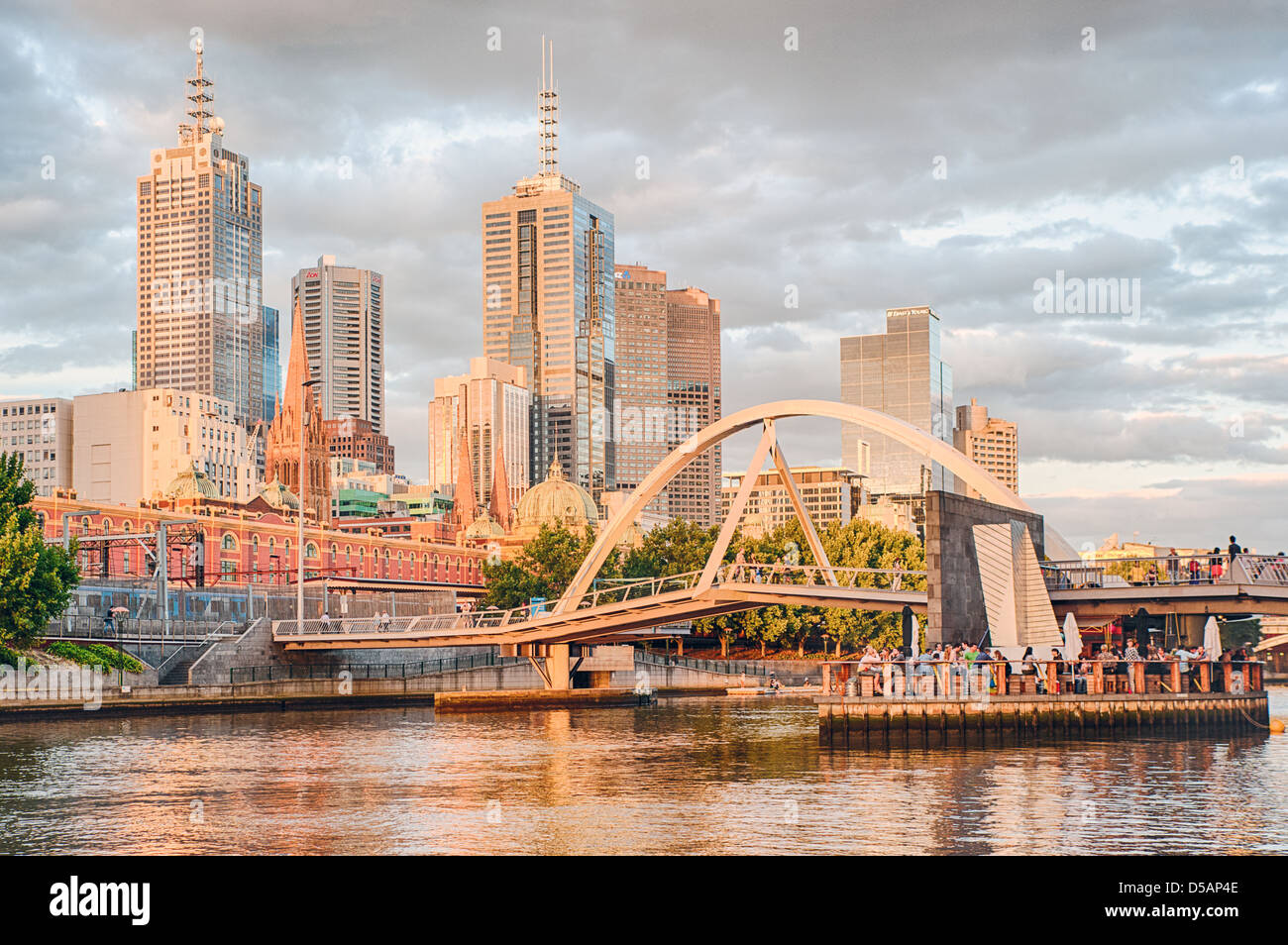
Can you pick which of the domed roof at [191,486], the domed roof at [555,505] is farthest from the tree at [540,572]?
the domed roof at [555,505]

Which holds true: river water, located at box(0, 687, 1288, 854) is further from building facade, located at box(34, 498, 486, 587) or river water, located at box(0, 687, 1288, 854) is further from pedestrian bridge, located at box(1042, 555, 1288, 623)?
building facade, located at box(34, 498, 486, 587)

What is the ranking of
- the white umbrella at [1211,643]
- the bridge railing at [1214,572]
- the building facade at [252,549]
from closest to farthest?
the bridge railing at [1214,572] < the white umbrella at [1211,643] < the building facade at [252,549]

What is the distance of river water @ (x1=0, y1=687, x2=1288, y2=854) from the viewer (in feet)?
94.6

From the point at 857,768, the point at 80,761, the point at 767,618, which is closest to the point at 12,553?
the point at 80,761

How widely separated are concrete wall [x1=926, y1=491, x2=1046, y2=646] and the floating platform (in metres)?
3.38

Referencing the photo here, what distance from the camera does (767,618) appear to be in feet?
Result: 392

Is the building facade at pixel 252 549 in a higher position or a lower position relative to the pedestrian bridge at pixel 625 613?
higher

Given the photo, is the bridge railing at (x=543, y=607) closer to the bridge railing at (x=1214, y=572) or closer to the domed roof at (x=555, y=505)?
the bridge railing at (x=1214, y=572)

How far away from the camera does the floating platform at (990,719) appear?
5128 centimetres

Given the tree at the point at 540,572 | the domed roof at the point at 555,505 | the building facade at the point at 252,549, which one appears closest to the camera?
the tree at the point at 540,572

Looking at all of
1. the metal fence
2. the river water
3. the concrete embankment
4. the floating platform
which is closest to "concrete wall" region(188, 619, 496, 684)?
the metal fence

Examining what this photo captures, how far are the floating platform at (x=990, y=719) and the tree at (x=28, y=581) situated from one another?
34.0 metres

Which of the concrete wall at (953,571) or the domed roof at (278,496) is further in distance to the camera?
the domed roof at (278,496)
